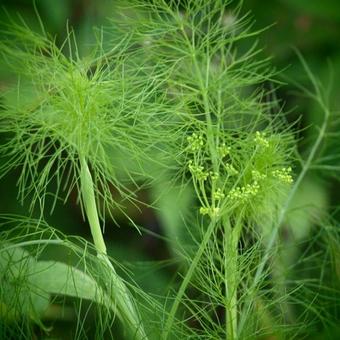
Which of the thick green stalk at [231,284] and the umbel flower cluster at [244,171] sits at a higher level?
the umbel flower cluster at [244,171]

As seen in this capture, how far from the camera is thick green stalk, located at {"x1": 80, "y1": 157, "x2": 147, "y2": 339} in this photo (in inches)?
17.8

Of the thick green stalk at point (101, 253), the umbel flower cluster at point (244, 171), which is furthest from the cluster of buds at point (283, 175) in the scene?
the thick green stalk at point (101, 253)

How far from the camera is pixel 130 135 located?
1.65ft

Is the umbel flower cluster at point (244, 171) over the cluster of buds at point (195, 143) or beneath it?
beneath

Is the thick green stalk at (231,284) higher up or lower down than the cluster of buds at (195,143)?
lower down

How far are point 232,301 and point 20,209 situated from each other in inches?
16.7

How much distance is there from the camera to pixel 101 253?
46cm

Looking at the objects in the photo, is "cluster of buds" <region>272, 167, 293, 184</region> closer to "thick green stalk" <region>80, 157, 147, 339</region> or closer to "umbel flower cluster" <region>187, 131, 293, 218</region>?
"umbel flower cluster" <region>187, 131, 293, 218</region>

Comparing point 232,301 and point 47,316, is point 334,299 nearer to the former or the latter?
point 232,301

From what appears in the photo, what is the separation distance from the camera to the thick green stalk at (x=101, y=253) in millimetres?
452

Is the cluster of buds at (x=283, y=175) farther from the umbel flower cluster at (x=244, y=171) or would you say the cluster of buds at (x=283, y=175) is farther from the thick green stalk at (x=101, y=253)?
the thick green stalk at (x=101, y=253)

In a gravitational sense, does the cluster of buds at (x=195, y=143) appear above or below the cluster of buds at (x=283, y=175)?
above

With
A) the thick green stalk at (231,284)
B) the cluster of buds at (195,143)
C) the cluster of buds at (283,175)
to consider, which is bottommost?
the thick green stalk at (231,284)

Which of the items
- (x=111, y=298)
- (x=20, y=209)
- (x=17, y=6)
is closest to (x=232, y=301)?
(x=111, y=298)
